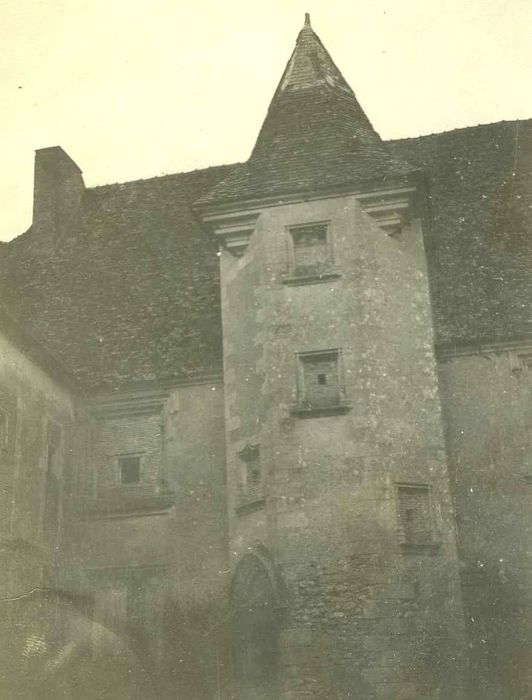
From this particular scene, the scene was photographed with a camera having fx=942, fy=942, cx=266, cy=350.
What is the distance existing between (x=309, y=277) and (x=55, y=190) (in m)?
9.09

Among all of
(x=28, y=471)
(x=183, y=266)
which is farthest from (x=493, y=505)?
(x=183, y=266)

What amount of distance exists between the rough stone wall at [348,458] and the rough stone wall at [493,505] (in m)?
0.91

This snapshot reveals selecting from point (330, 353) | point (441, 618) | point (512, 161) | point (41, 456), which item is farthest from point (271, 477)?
point (512, 161)

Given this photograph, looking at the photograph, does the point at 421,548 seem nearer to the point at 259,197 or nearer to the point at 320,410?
the point at 320,410

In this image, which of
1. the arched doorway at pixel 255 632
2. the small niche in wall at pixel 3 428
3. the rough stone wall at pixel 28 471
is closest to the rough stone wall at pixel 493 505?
the arched doorway at pixel 255 632

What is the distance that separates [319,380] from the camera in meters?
15.0

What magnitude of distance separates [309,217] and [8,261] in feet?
27.1

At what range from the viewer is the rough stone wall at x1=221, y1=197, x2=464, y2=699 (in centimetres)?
1331

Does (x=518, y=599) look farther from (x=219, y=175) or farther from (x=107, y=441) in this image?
(x=219, y=175)

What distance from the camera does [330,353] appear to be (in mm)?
15016

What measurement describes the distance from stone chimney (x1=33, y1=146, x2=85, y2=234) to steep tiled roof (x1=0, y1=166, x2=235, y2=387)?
292mm

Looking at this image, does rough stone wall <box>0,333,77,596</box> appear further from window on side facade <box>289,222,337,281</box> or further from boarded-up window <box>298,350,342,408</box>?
window on side facade <box>289,222,337,281</box>

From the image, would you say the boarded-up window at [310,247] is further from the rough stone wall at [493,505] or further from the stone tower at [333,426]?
the rough stone wall at [493,505]

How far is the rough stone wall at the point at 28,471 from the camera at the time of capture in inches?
580
